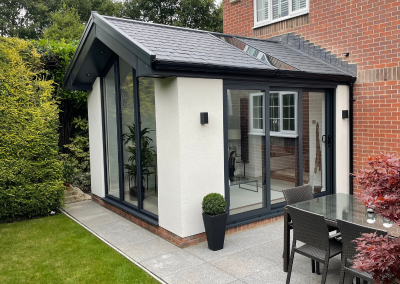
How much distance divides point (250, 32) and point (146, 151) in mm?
5573

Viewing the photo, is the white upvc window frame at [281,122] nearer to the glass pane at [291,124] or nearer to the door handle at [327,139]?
the glass pane at [291,124]

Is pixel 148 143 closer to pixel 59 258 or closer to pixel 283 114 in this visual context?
pixel 59 258

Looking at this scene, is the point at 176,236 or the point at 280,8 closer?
the point at 176,236

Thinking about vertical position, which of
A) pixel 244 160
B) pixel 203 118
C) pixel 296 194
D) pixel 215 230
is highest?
pixel 203 118

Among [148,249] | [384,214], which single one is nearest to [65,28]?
[148,249]

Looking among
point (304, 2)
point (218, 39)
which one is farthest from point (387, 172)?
point (304, 2)

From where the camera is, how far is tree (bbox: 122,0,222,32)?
24.1 metres

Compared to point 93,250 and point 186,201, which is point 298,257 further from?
point 93,250

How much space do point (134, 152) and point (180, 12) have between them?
64.6ft

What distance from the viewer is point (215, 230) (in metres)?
5.34

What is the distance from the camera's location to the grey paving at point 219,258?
4508 millimetres

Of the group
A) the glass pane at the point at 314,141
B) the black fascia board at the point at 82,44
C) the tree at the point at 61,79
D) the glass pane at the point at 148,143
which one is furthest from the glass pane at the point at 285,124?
the tree at the point at 61,79

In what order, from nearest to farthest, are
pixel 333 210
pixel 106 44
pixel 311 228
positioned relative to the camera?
pixel 311 228 → pixel 333 210 → pixel 106 44

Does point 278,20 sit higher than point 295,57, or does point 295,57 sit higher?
point 278,20
